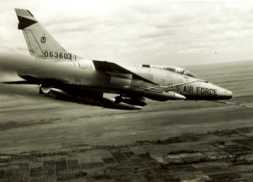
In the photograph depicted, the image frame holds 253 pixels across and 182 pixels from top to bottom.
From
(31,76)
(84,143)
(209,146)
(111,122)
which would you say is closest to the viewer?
(31,76)

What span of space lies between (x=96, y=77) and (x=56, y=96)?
3.15 m

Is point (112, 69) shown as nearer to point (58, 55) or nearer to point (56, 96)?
point (58, 55)

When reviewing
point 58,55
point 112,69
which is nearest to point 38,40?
point 58,55

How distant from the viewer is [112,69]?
27.8m

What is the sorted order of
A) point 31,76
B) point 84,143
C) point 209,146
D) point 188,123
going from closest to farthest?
point 31,76, point 209,146, point 84,143, point 188,123

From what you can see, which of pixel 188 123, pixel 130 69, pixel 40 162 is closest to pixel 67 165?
pixel 40 162

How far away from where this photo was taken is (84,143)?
53.2 meters

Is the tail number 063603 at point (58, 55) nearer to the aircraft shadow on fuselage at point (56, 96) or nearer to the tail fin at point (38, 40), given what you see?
the tail fin at point (38, 40)

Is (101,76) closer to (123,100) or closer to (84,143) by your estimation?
(123,100)

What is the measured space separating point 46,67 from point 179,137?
32236 mm

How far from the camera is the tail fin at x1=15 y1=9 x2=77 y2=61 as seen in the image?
24750 millimetres

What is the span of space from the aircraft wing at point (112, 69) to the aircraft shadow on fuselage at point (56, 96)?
248 cm

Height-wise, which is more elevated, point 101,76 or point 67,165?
point 101,76

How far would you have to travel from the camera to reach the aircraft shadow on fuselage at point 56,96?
27.5 meters
